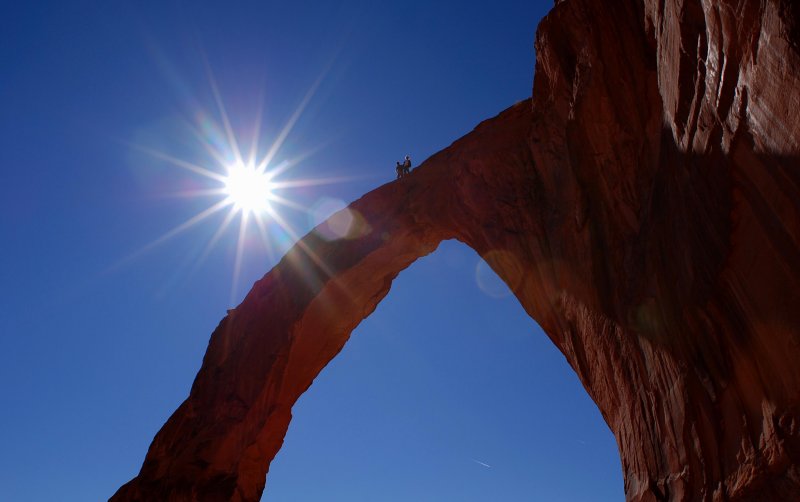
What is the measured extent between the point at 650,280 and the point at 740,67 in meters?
3.38

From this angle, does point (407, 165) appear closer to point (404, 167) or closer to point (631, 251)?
point (404, 167)

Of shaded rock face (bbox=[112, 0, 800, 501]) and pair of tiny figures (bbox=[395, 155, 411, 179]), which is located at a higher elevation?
pair of tiny figures (bbox=[395, 155, 411, 179])

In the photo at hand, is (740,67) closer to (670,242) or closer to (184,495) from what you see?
(670,242)

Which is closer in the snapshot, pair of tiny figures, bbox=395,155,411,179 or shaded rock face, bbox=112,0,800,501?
shaded rock face, bbox=112,0,800,501

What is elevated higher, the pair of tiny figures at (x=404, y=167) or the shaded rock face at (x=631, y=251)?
the pair of tiny figures at (x=404, y=167)

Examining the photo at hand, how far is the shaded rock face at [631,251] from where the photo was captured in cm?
549

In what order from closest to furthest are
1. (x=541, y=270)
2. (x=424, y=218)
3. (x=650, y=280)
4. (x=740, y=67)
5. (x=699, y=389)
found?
1. (x=740, y=67)
2. (x=699, y=389)
3. (x=650, y=280)
4. (x=541, y=270)
5. (x=424, y=218)

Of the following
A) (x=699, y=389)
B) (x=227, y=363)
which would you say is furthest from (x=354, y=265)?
(x=699, y=389)

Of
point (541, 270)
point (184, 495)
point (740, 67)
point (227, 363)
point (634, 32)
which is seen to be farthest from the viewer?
point (227, 363)

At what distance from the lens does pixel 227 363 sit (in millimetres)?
17047

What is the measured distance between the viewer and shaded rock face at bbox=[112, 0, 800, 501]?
5.49m

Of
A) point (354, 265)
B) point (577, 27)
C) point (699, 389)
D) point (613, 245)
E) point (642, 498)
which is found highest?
point (354, 265)

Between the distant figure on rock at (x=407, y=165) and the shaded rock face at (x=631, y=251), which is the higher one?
the distant figure on rock at (x=407, y=165)

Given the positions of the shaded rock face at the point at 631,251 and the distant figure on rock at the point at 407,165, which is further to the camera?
the distant figure on rock at the point at 407,165
